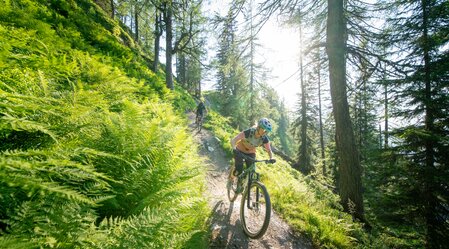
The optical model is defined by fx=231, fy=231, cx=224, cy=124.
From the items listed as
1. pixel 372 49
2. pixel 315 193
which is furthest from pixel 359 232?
pixel 372 49

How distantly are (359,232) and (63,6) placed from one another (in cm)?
1355

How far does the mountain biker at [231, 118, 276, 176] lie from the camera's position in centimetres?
558

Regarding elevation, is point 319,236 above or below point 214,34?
below

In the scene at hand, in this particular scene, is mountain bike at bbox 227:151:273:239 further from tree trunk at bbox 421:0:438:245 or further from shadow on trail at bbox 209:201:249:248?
tree trunk at bbox 421:0:438:245

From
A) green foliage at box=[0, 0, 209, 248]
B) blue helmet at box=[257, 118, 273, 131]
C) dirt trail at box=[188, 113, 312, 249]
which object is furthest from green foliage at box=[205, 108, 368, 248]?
green foliage at box=[0, 0, 209, 248]

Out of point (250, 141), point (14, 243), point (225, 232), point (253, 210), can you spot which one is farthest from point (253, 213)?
point (14, 243)

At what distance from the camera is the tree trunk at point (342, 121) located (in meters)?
7.11

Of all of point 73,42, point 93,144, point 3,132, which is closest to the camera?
point 3,132

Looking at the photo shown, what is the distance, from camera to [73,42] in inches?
280

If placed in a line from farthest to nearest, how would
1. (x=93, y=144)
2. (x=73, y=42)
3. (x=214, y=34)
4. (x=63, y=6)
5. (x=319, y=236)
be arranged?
1. (x=63, y=6)
2. (x=214, y=34)
3. (x=73, y=42)
4. (x=319, y=236)
5. (x=93, y=144)

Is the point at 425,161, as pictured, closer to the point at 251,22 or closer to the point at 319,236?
the point at 319,236

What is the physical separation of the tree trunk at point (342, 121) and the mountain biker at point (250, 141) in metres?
2.97

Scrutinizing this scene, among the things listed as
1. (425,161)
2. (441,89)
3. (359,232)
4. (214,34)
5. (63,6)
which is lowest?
(359,232)

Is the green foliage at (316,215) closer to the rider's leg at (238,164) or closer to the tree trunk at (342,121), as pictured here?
the tree trunk at (342,121)
